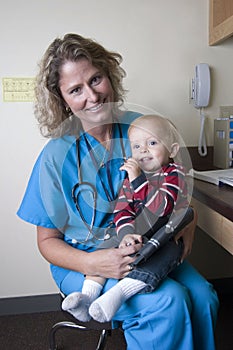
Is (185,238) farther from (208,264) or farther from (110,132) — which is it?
(208,264)

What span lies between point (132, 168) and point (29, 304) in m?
1.22

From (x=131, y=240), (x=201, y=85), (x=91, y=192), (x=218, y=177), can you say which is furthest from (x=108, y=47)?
(x=131, y=240)

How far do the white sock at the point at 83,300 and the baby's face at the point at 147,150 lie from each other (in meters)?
0.38

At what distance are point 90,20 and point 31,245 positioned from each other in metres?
1.18

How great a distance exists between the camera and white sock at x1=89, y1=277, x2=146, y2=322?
3.05 ft

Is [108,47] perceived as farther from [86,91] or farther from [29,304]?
→ [29,304]

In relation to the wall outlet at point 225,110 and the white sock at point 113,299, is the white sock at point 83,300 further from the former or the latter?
the wall outlet at point 225,110

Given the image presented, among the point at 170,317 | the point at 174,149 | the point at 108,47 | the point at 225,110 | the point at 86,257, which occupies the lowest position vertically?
the point at 170,317

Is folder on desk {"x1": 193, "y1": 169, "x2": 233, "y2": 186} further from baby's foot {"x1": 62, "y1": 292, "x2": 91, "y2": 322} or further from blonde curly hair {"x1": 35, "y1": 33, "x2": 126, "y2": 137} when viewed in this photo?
baby's foot {"x1": 62, "y1": 292, "x2": 91, "y2": 322}

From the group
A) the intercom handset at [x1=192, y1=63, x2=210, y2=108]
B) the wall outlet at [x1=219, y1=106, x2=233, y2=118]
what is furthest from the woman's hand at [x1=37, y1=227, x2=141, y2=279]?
the wall outlet at [x1=219, y1=106, x2=233, y2=118]

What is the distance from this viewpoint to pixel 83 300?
0.99m

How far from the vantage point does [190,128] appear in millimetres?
1929

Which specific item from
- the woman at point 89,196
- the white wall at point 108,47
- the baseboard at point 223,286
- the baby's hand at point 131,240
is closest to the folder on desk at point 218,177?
the woman at point 89,196

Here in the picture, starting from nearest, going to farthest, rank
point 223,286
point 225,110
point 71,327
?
point 71,327 → point 225,110 → point 223,286
